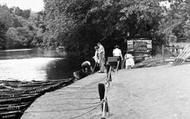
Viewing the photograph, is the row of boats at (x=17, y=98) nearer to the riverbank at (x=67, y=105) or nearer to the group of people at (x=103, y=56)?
the riverbank at (x=67, y=105)

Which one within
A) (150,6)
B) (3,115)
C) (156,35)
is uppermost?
(150,6)

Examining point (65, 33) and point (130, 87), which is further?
point (65, 33)

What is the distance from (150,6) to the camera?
2952 cm

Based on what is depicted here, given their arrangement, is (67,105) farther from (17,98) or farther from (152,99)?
(152,99)

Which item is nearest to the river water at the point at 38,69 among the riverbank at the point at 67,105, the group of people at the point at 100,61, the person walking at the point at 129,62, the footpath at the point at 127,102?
the group of people at the point at 100,61

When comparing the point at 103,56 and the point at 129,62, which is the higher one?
the point at 103,56

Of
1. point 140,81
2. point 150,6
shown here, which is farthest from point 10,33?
point 140,81

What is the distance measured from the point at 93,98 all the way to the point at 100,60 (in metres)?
8.93

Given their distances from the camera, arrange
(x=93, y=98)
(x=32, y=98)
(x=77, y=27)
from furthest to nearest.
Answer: (x=77, y=27) → (x=32, y=98) → (x=93, y=98)

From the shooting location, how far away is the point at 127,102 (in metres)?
12.3

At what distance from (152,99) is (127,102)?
88cm

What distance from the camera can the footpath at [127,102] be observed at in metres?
10.4

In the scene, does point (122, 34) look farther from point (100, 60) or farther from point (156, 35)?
point (100, 60)

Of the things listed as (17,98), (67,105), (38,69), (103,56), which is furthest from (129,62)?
(38,69)
